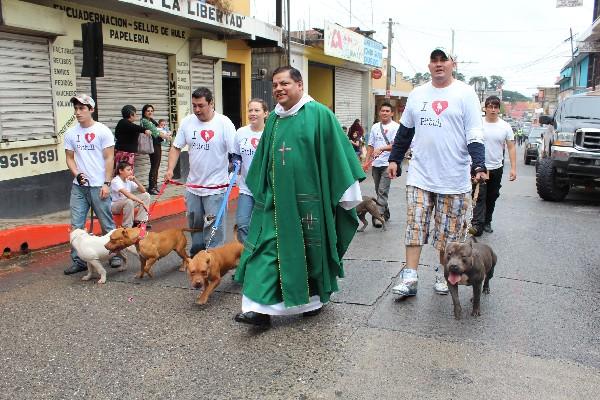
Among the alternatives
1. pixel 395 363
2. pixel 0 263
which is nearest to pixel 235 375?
pixel 395 363

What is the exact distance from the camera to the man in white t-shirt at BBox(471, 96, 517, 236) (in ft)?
25.4

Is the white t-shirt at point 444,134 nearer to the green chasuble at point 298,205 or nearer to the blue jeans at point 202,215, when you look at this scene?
the green chasuble at point 298,205

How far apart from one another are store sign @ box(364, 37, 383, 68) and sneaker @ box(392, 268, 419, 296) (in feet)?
64.0

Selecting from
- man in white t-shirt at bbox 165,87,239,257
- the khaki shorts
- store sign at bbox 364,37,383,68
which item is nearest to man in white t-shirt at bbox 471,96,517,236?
the khaki shorts

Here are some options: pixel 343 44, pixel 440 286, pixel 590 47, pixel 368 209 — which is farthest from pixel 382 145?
pixel 590 47

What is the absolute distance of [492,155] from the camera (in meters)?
7.77

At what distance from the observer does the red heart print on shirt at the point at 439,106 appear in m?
4.62

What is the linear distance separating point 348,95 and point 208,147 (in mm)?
19360

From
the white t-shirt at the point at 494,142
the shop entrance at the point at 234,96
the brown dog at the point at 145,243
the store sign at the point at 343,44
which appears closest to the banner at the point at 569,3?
the store sign at the point at 343,44

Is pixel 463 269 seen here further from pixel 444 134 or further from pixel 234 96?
pixel 234 96

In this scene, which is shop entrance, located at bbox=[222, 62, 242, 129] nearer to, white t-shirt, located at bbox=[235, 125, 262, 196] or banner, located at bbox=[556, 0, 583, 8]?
white t-shirt, located at bbox=[235, 125, 262, 196]

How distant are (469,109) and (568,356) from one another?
6.53 feet

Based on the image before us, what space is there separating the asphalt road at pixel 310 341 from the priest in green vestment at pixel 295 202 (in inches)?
12.8

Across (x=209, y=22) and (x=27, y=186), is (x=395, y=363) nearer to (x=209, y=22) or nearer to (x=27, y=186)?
(x=27, y=186)
